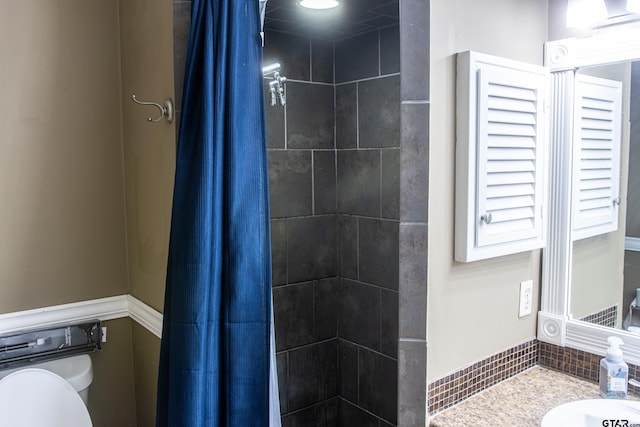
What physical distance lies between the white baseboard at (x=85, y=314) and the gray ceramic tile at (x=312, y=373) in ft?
2.01

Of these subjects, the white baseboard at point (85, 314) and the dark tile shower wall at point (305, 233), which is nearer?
the white baseboard at point (85, 314)

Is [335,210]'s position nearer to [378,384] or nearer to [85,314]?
[378,384]

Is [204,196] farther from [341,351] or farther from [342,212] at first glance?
[341,351]

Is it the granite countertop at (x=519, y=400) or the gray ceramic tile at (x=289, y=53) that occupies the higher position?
the gray ceramic tile at (x=289, y=53)

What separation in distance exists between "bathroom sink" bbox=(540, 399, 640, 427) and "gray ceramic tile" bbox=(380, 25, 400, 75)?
4.02 ft

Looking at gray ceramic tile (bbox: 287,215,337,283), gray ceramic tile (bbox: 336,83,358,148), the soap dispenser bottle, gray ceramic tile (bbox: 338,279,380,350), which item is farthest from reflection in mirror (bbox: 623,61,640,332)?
gray ceramic tile (bbox: 287,215,337,283)

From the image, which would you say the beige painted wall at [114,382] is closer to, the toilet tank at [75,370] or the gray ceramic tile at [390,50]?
the toilet tank at [75,370]

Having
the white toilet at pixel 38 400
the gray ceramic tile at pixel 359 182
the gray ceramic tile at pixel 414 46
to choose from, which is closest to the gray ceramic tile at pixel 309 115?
the gray ceramic tile at pixel 359 182

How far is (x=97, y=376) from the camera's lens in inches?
74.9

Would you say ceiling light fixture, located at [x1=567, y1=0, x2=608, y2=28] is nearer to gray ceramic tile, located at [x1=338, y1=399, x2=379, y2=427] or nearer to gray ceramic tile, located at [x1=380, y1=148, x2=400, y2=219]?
gray ceramic tile, located at [x1=380, y1=148, x2=400, y2=219]

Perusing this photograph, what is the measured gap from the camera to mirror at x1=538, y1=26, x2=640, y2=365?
1.46 m

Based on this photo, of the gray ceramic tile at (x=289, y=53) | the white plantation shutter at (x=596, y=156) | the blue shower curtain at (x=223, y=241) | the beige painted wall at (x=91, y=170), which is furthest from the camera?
the gray ceramic tile at (x=289, y=53)

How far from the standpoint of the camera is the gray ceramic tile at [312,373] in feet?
6.85

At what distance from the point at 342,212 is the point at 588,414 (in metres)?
1.12
